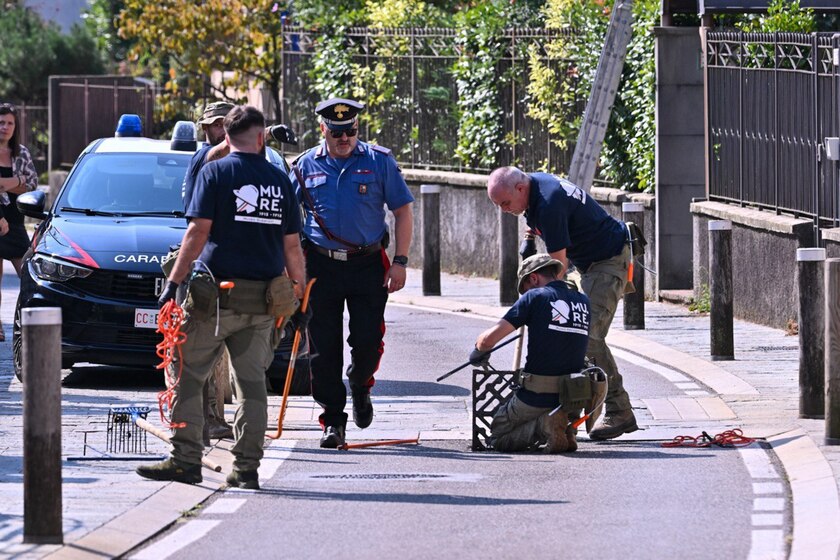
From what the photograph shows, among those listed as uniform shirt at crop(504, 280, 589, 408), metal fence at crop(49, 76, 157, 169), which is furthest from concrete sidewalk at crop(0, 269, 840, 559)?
metal fence at crop(49, 76, 157, 169)

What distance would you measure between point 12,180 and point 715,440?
6743 mm

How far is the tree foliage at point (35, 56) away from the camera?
126ft

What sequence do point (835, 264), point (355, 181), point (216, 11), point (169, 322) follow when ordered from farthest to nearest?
1. point (216, 11)
2. point (355, 181)
3. point (835, 264)
4. point (169, 322)

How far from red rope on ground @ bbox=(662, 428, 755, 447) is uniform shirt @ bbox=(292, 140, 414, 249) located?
1.97 m

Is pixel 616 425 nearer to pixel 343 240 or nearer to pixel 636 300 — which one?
pixel 343 240

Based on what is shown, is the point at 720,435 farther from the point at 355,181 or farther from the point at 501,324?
the point at 355,181

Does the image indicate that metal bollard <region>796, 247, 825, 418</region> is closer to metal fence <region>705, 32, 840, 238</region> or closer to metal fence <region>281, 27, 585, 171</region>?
metal fence <region>705, 32, 840, 238</region>

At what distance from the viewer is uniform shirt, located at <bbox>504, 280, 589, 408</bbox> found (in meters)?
9.95

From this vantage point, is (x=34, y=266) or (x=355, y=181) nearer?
(x=355, y=181)

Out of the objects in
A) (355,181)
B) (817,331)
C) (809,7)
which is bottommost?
(817,331)

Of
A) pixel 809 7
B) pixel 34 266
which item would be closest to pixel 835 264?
pixel 34 266

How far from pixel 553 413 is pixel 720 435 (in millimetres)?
973

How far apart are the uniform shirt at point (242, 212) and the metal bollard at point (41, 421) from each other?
164 cm

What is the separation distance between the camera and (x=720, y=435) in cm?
1025
